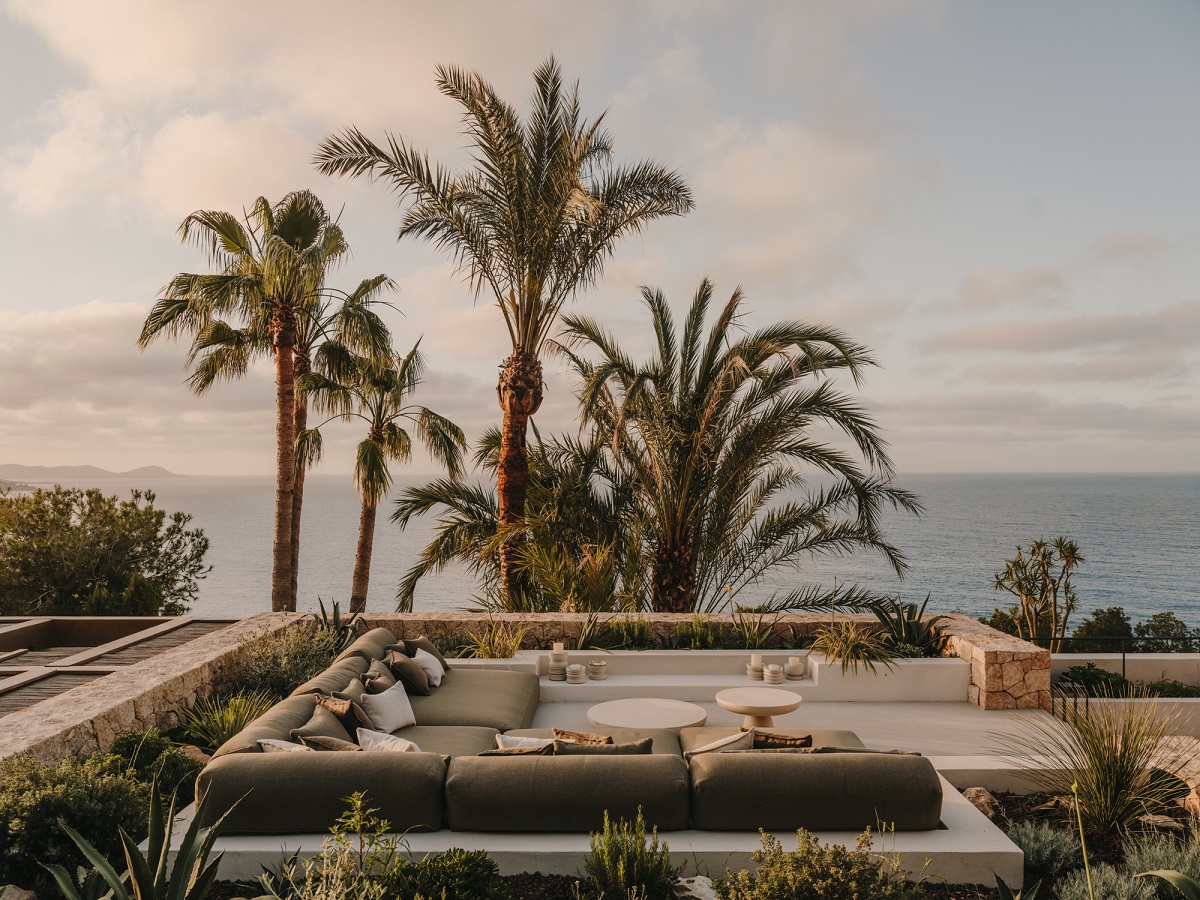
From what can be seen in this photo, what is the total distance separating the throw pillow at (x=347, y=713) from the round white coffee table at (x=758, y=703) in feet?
9.16

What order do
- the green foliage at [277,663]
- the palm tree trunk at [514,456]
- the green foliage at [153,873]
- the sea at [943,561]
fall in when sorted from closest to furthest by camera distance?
the green foliage at [153,873] < the green foliage at [277,663] < the palm tree trunk at [514,456] < the sea at [943,561]

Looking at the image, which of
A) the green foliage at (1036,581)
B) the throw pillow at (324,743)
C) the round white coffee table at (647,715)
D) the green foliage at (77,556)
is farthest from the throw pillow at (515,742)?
the green foliage at (1036,581)

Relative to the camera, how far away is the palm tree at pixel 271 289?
9.93m

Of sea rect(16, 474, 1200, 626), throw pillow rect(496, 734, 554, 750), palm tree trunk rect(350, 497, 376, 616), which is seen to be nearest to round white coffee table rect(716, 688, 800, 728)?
throw pillow rect(496, 734, 554, 750)

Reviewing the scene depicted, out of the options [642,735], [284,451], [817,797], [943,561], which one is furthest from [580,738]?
[943,561]

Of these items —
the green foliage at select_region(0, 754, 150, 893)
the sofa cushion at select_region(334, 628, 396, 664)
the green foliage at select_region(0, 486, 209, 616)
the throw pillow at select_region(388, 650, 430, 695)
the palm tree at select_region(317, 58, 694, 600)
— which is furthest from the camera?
the green foliage at select_region(0, 486, 209, 616)

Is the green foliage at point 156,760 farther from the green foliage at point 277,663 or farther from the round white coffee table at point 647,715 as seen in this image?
the round white coffee table at point 647,715

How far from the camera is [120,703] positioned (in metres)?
5.09

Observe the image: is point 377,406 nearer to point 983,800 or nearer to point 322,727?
point 322,727

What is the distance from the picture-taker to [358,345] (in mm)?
11664

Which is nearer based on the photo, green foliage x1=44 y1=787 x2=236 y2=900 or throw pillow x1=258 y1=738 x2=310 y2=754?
green foliage x1=44 y1=787 x2=236 y2=900

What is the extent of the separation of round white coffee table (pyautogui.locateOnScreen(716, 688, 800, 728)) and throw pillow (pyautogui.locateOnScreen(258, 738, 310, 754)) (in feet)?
10.8

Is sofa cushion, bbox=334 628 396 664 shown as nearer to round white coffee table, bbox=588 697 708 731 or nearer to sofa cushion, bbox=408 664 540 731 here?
sofa cushion, bbox=408 664 540 731

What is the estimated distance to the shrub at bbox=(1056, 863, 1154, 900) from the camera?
329 cm
